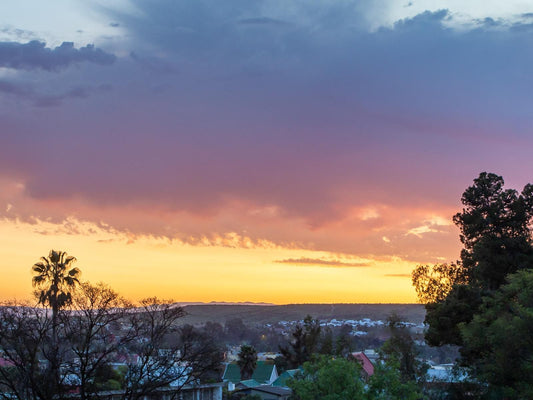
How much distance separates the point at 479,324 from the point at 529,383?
6.40 metres

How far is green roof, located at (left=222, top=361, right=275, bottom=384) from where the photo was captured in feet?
267

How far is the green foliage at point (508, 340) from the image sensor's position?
3378 centimetres

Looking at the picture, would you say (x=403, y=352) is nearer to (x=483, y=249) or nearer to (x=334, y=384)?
(x=483, y=249)

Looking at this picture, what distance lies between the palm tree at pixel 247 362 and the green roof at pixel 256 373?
73cm

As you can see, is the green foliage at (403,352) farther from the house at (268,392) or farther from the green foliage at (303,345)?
the green foliage at (303,345)

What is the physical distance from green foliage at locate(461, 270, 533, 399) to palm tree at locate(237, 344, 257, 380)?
47.7 m

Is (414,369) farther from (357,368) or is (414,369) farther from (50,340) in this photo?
(50,340)

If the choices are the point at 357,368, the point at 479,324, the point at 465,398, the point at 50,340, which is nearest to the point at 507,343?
the point at 479,324

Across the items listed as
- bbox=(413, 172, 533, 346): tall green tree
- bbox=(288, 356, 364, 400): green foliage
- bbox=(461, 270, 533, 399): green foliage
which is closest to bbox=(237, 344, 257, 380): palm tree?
bbox=(413, 172, 533, 346): tall green tree

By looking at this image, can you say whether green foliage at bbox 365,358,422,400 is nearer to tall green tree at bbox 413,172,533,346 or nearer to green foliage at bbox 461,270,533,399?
green foliage at bbox 461,270,533,399

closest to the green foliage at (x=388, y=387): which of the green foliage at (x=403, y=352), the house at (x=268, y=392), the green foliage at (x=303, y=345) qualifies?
the green foliage at (x=403, y=352)

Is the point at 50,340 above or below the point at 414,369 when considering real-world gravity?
above

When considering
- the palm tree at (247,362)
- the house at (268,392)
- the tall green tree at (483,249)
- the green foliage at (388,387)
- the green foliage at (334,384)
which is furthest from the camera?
the palm tree at (247,362)

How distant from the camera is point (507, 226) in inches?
1946
